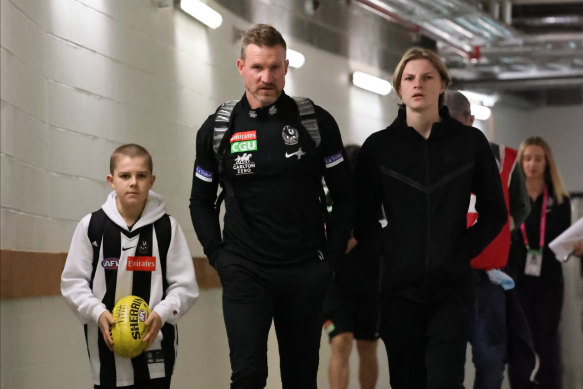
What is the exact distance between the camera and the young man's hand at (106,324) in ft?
13.7

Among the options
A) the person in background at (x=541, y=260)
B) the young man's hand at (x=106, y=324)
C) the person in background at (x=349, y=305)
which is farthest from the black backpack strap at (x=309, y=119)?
the person in background at (x=541, y=260)

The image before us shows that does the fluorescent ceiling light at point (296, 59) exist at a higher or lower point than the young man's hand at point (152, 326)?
higher

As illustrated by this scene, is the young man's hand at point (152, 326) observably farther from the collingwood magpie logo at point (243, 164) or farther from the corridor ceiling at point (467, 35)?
the corridor ceiling at point (467, 35)

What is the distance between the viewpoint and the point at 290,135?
4059 mm

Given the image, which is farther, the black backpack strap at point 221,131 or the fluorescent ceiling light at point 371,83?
the fluorescent ceiling light at point 371,83

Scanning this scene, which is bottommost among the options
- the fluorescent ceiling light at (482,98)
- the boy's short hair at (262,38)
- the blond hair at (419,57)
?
the blond hair at (419,57)

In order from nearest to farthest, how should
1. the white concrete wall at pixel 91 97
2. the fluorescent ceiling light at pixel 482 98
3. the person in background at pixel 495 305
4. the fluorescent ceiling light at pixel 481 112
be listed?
the white concrete wall at pixel 91 97 → the person in background at pixel 495 305 → the fluorescent ceiling light at pixel 481 112 → the fluorescent ceiling light at pixel 482 98

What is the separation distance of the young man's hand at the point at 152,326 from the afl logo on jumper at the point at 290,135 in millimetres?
932

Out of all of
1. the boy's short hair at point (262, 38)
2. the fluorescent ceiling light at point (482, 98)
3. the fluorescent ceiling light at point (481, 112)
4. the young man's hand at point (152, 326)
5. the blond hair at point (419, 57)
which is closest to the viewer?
the boy's short hair at point (262, 38)

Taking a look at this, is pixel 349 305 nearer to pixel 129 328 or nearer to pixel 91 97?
pixel 91 97

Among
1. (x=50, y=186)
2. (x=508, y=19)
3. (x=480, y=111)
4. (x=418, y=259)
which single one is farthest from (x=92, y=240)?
(x=480, y=111)

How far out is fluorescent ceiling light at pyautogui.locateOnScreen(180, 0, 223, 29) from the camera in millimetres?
6773

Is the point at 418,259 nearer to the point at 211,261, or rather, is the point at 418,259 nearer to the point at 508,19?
the point at 211,261

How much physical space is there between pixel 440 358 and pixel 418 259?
401 mm
